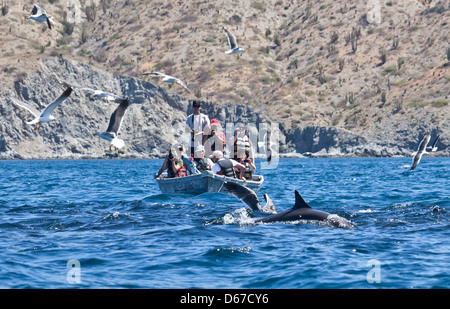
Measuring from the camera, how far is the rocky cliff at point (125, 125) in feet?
269

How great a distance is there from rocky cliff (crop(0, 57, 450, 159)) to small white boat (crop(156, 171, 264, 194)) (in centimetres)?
6208

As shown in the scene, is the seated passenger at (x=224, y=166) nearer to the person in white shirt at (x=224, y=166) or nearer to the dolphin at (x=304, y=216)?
the person in white shirt at (x=224, y=166)

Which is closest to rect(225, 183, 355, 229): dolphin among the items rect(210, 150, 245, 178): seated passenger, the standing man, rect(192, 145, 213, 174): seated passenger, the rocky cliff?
rect(210, 150, 245, 178): seated passenger

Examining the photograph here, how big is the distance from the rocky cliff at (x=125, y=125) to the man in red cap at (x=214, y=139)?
6234 centimetres

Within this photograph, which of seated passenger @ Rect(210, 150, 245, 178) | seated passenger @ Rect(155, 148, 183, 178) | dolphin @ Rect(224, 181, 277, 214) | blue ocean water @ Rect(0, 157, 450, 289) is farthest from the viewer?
seated passenger @ Rect(155, 148, 183, 178)

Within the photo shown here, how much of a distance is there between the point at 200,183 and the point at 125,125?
220 feet

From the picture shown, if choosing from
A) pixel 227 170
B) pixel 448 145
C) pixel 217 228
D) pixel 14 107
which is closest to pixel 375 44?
pixel 448 145

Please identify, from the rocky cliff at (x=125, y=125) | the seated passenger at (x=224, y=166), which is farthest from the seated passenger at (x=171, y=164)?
the rocky cliff at (x=125, y=125)

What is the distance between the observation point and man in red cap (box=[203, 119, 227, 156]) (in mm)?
21359

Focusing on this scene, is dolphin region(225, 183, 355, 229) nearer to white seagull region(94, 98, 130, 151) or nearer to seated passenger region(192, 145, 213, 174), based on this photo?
white seagull region(94, 98, 130, 151)

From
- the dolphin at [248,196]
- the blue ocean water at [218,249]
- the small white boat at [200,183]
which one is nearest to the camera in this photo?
the blue ocean water at [218,249]

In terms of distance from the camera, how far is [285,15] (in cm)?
13150
